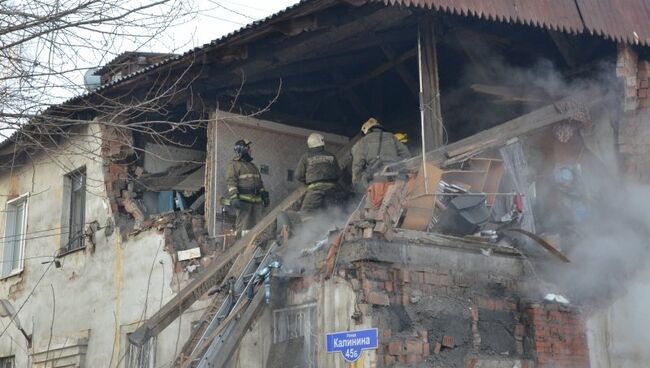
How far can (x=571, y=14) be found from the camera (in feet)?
33.5

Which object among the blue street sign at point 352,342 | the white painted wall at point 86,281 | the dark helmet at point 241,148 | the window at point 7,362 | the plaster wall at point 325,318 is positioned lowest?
Result: the blue street sign at point 352,342

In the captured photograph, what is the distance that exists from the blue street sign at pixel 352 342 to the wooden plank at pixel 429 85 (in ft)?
9.89

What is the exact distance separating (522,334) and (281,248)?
2733 mm

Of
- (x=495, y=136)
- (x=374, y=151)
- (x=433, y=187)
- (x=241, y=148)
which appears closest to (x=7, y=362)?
(x=241, y=148)

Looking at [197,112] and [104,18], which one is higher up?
[197,112]

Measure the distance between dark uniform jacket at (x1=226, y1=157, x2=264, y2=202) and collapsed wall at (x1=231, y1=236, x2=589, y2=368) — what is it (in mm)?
2671

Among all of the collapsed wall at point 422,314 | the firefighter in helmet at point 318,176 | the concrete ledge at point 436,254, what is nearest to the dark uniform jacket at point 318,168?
the firefighter in helmet at point 318,176

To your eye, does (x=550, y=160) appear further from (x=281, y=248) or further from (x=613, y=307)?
(x=281, y=248)

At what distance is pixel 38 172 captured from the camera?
51.9ft

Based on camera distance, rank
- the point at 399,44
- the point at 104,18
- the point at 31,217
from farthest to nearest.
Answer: the point at 31,217 → the point at 399,44 → the point at 104,18

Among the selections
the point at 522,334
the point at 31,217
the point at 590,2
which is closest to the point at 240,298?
the point at 522,334

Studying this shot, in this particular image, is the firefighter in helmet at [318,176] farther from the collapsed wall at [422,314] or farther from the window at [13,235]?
the window at [13,235]

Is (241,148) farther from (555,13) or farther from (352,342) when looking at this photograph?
(352,342)

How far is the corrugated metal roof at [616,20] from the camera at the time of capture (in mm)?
10242
